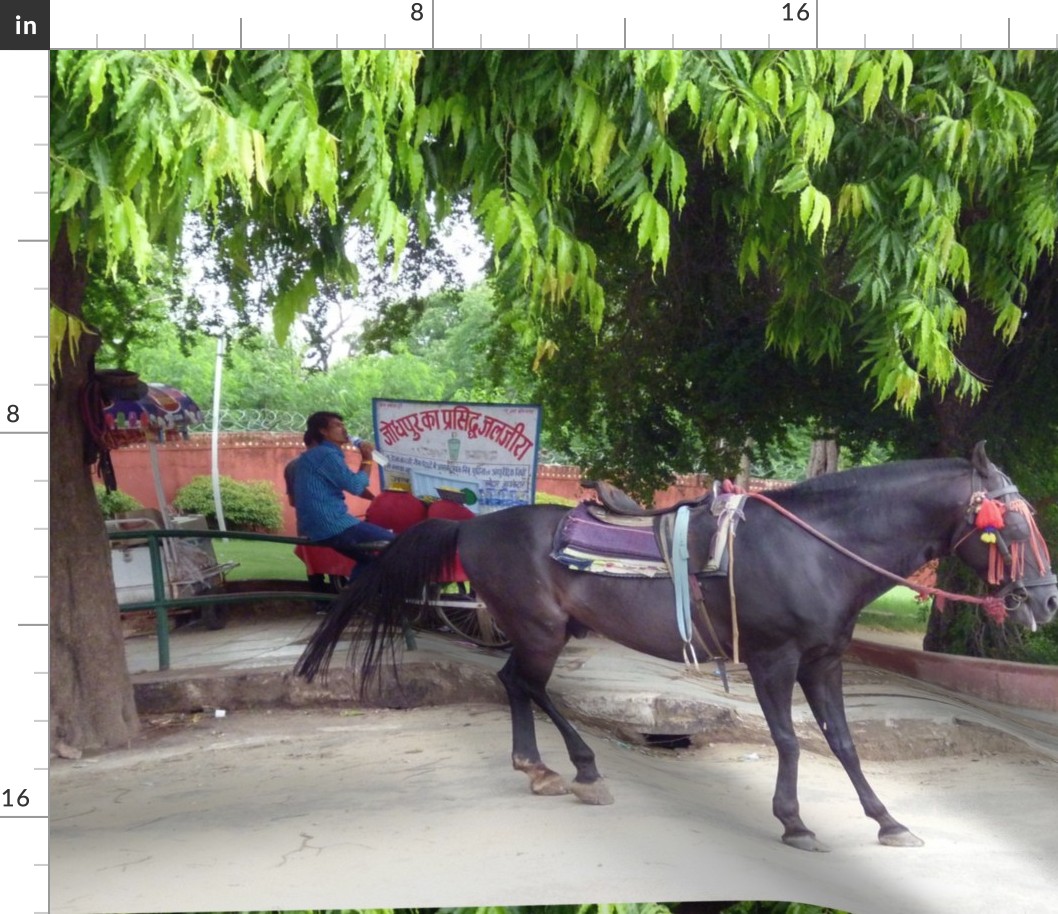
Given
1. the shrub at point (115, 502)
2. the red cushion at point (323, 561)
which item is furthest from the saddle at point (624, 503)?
the shrub at point (115, 502)

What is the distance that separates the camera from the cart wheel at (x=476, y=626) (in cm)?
537

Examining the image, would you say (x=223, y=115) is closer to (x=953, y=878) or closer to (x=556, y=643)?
(x=556, y=643)

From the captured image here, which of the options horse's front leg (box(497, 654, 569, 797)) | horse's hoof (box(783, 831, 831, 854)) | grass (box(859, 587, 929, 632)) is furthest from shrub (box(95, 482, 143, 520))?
grass (box(859, 587, 929, 632))

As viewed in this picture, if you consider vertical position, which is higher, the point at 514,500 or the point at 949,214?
the point at 949,214

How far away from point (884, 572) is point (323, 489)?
2.43 metres

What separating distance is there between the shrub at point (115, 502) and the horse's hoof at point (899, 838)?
3483 millimetres

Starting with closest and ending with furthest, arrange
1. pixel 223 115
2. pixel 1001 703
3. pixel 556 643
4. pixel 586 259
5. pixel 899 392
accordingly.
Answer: pixel 223 115 → pixel 586 259 → pixel 899 392 → pixel 556 643 → pixel 1001 703

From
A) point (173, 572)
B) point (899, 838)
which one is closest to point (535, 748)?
point (899, 838)

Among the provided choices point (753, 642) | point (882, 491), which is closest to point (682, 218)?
point (882, 491)

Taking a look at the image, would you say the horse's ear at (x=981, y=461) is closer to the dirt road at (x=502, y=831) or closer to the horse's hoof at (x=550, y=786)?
the dirt road at (x=502, y=831)

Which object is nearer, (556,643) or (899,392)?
(899,392)

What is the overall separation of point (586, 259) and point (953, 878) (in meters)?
2.19

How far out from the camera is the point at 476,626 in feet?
18.0

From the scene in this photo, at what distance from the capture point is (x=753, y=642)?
3867mm
